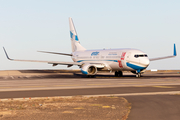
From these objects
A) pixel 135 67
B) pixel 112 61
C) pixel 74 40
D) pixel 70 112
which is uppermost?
pixel 70 112

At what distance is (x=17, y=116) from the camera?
10086mm

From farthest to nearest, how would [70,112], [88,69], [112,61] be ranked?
[112,61] → [88,69] → [70,112]

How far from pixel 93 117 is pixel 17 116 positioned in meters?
2.82

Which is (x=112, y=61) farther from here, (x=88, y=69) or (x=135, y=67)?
(x=135, y=67)

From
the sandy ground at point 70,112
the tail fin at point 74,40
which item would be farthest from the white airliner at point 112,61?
the sandy ground at point 70,112

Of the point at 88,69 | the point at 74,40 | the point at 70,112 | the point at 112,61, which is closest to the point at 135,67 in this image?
the point at 112,61

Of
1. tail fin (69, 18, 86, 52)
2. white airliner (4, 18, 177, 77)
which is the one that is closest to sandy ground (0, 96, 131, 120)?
white airliner (4, 18, 177, 77)

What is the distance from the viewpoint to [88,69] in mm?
42594

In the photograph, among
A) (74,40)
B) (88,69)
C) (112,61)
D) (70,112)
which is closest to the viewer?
(70,112)

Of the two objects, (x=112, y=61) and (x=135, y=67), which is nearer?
(x=135, y=67)

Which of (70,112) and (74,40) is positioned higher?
(70,112)

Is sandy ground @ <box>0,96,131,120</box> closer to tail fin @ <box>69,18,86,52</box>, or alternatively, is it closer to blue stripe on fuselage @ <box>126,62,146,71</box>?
blue stripe on fuselage @ <box>126,62,146,71</box>

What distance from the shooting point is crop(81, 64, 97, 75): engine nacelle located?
42156mm

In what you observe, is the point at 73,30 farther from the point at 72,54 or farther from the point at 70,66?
the point at 70,66
